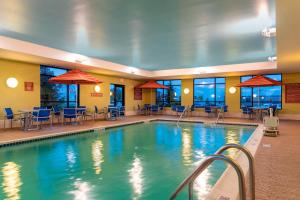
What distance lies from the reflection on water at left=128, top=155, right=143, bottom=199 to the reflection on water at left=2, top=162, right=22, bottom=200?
1.65 meters

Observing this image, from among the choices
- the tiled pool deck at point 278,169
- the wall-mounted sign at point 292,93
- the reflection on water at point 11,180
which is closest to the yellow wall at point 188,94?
the wall-mounted sign at point 292,93

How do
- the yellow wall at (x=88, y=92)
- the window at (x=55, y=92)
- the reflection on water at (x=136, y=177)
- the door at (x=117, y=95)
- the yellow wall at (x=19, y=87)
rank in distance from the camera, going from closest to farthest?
the reflection on water at (x=136, y=177) → the yellow wall at (x=19, y=87) → the yellow wall at (x=88, y=92) → the window at (x=55, y=92) → the door at (x=117, y=95)

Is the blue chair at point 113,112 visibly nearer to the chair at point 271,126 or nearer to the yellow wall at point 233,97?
the yellow wall at point 233,97

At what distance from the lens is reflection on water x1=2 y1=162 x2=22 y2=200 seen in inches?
123

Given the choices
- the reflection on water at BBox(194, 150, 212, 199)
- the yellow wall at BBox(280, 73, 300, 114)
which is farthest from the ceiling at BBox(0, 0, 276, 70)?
the yellow wall at BBox(280, 73, 300, 114)

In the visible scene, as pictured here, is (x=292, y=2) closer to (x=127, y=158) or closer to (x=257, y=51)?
(x=127, y=158)

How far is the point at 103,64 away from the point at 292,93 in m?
10.7

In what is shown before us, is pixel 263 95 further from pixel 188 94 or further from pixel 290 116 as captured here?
pixel 188 94

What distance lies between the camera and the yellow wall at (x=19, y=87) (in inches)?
328

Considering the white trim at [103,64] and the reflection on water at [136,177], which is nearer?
Result: the reflection on water at [136,177]

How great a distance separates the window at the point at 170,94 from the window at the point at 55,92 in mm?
7212

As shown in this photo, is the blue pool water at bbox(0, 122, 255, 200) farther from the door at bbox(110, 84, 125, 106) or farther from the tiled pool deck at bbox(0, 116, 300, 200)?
the door at bbox(110, 84, 125, 106)

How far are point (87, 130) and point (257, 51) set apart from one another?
24.0ft

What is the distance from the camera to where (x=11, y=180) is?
3633 mm
